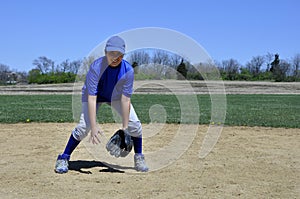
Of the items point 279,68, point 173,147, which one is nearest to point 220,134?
point 173,147

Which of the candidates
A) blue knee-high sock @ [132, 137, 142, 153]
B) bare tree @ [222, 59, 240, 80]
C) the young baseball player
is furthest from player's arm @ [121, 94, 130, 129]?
bare tree @ [222, 59, 240, 80]

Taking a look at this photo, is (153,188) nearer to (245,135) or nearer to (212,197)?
(212,197)

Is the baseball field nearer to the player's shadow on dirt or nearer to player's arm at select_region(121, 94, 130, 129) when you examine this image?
the player's shadow on dirt

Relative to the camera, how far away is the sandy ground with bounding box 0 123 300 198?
4.38m

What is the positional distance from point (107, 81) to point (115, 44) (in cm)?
50

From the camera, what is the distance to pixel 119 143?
539cm

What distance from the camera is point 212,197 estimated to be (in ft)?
13.8

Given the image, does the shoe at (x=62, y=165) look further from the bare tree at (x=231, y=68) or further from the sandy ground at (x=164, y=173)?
the bare tree at (x=231, y=68)

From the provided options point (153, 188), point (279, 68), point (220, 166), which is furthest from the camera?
point (279, 68)

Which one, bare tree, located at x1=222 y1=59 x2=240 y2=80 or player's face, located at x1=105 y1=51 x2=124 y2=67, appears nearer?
player's face, located at x1=105 y1=51 x2=124 y2=67

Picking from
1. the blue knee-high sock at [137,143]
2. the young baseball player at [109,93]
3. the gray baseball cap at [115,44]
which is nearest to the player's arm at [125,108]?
the young baseball player at [109,93]

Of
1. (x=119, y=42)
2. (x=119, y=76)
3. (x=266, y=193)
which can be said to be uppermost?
(x=119, y=42)

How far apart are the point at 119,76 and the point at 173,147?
2627 mm

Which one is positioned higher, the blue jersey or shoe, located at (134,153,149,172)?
the blue jersey
